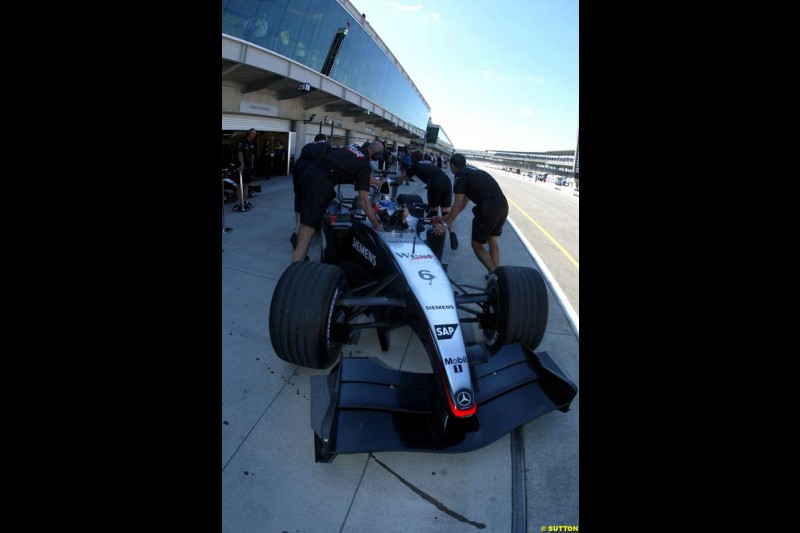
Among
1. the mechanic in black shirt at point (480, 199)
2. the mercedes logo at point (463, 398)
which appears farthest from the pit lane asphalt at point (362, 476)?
the mechanic in black shirt at point (480, 199)

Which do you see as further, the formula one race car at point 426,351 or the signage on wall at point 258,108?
the signage on wall at point 258,108

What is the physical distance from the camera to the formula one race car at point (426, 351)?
182cm

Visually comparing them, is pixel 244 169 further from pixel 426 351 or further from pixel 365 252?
pixel 426 351

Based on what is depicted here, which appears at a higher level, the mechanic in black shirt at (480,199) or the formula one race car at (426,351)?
the mechanic in black shirt at (480,199)

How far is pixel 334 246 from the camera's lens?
4047 millimetres

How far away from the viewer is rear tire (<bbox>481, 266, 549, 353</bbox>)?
8.80 feet

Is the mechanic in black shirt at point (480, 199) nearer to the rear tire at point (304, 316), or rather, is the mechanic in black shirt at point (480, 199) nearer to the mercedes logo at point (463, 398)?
the rear tire at point (304, 316)

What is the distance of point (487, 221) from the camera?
4.56 m

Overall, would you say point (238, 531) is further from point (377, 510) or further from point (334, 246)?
point (334, 246)

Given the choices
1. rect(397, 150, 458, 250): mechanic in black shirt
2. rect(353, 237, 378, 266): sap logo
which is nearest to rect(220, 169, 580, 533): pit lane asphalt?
rect(353, 237, 378, 266): sap logo

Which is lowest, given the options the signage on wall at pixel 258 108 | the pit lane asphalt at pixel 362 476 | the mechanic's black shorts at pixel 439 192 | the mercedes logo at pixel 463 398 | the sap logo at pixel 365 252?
the pit lane asphalt at pixel 362 476

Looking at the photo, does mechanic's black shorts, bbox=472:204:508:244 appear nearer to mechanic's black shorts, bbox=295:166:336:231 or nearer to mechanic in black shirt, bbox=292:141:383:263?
Answer: mechanic in black shirt, bbox=292:141:383:263

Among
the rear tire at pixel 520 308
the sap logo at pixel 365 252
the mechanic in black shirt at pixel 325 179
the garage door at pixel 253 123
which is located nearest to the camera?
the rear tire at pixel 520 308
